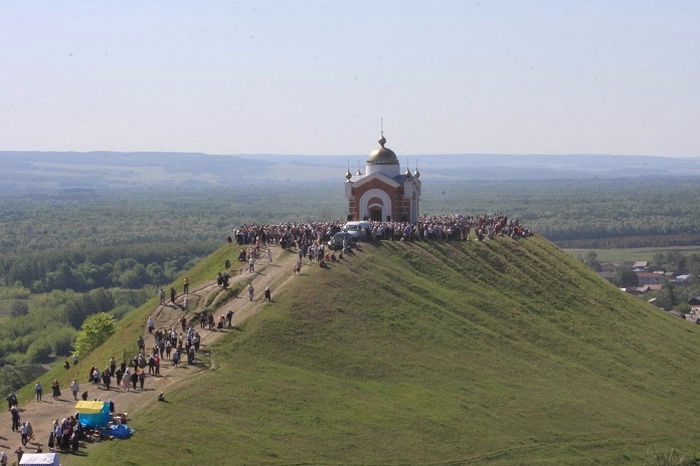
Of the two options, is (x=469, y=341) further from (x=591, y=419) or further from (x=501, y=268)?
(x=501, y=268)

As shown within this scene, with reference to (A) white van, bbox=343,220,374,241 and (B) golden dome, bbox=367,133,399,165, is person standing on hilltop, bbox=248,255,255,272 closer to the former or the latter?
(A) white van, bbox=343,220,374,241

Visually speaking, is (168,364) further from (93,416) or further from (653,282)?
(653,282)

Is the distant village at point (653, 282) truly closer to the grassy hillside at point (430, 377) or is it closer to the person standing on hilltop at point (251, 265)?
the grassy hillside at point (430, 377)

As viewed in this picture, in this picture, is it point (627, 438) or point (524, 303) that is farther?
point (524, 303)

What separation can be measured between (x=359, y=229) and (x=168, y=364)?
18.3 meters

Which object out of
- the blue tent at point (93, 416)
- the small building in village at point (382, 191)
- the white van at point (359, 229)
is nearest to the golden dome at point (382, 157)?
the small building in village at point (382, 191)

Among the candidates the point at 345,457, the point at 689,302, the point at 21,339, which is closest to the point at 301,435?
the point at 345,457

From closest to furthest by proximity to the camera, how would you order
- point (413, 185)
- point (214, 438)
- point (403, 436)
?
point (214, 438), point (403, 436), point (413, 185)

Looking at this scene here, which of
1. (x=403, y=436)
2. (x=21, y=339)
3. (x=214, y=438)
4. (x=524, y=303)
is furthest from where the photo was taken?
(x=21, y=339)

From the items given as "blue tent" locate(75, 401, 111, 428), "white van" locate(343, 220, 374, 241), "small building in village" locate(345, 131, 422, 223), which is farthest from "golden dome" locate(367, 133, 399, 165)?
"blue tent" locate(75, 401, 111, 428)

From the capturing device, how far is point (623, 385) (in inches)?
2069

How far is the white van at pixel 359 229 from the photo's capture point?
58688 mm

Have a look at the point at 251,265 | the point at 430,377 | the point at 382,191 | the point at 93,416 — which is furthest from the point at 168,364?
the point at 382,191

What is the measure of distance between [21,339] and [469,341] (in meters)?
49.5
